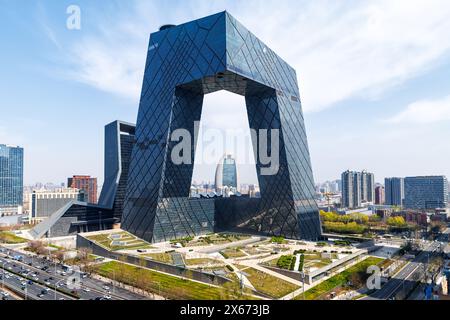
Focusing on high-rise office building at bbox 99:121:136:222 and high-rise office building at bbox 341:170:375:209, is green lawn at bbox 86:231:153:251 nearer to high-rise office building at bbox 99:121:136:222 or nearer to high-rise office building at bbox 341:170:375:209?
high-rise office building at bbox 99:121:136:222

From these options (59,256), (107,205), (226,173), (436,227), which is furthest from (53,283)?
(226,173)

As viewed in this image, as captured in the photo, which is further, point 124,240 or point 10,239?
point 10,239

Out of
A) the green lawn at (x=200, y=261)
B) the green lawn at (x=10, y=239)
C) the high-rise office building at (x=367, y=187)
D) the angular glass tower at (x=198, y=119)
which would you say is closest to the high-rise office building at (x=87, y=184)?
the green lawn at (x=10, y=239)

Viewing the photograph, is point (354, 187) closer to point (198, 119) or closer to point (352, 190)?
point (352, 190)

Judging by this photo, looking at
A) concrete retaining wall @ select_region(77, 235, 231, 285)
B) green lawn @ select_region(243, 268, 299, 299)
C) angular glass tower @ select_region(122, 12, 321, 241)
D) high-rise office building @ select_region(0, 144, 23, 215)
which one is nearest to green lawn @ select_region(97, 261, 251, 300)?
concrete retaining wall @ select_region(77, 235, 231, 285)

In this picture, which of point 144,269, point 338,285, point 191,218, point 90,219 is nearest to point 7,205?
point 90,219

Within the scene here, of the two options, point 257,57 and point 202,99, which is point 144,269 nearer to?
point 202,99
